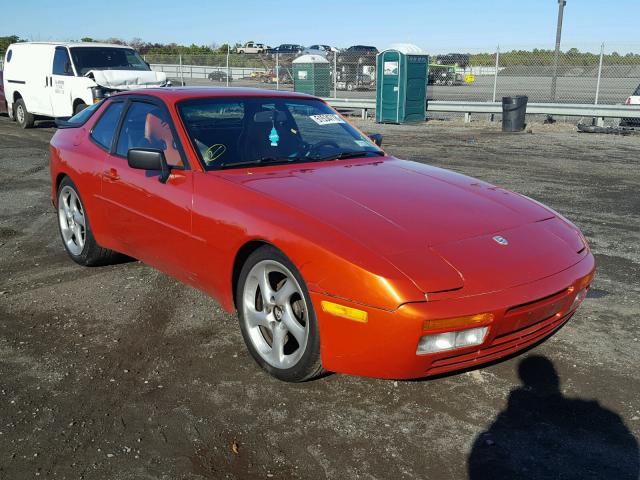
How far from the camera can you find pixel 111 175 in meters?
4.60

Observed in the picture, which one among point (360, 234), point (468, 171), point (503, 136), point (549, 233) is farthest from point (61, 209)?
point (503, 136)

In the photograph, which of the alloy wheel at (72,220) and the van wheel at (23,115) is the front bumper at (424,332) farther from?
the van wheel at (23,115)

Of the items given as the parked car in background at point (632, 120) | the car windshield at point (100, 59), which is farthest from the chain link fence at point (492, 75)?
the car windshield at point (100, 59)

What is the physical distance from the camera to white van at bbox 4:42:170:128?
13.8m

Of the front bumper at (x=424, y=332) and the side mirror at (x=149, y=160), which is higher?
the side mirror at (x=149, y=160)

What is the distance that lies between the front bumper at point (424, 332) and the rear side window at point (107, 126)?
2600 mm

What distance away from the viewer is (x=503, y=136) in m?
15.6

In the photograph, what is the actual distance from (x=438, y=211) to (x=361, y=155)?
1.23m

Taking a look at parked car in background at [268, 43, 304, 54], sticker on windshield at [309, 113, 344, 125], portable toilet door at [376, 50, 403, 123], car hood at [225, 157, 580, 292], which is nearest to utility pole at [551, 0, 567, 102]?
portable toilet door at [376, 50, 403, 123]

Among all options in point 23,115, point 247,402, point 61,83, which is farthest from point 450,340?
point 23,115

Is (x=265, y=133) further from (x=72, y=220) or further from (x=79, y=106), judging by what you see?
(x=79, y=106)

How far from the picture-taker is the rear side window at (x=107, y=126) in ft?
15.8

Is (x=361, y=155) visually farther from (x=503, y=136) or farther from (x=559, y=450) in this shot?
(x=503, y=136)

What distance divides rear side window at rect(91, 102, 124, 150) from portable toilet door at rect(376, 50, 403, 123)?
1486cm
